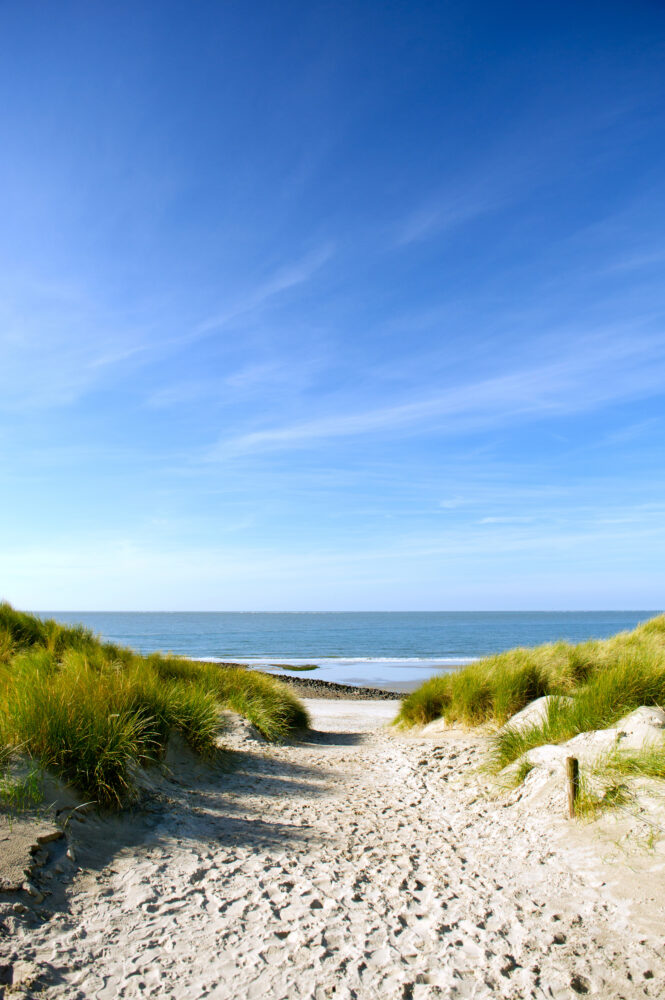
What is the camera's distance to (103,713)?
19.7ft

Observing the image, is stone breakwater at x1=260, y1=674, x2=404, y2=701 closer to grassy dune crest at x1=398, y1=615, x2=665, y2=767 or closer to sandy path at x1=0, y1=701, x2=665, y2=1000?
grassy dune crest at x1=398, y1=615, x2=665, y2=767

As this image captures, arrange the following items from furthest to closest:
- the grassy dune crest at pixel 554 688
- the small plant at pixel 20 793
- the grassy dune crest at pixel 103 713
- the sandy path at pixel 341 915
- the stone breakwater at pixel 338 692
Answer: the stone breakwater at pixel 338 692, the grassy dune crest at pixel 554 688, the grassy dune crest at pixel 103 713, the small plant at pixel 20 793, the sandy path at pixel 341 915

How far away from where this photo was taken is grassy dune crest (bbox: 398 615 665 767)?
747cm

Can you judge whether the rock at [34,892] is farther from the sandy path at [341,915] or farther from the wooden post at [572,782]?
the wooden post at [572,782]

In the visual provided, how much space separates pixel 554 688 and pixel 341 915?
7.88 meters

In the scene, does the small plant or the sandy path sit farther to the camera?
the small plant

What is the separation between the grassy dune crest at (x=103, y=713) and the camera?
5.33 m

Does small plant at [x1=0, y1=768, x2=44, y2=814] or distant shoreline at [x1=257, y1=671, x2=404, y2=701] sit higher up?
small plant at [x1=0, y1=768, x2=44, y2=814]

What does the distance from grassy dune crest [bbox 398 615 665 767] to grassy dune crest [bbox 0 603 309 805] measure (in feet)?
10.7

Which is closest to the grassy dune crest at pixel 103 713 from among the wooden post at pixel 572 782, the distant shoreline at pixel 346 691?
the wooden post at pixel 572 782

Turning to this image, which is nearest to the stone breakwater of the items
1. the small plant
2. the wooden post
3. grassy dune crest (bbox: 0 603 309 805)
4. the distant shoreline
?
the distant shoreline

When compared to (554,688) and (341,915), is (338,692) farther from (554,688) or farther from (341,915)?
(341,915)

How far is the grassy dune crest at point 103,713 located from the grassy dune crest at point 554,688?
3253 millimetres

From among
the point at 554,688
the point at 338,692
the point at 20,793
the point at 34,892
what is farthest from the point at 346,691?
the point at 34,892
